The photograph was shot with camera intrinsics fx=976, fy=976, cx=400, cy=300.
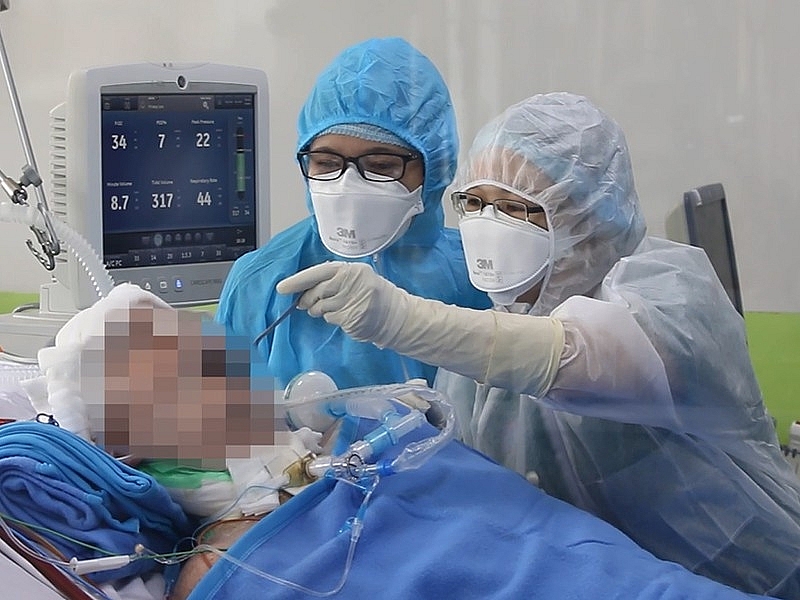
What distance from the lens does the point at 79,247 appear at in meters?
1.53

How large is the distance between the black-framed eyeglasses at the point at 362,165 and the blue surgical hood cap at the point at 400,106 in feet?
0.10

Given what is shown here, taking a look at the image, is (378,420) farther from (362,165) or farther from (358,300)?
(362,165)

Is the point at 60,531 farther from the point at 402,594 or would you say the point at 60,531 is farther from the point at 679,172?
the point at 679,172

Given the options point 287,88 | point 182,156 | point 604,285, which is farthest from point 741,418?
point 287,88

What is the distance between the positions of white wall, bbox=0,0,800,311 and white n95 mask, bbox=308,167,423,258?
0.71 feet

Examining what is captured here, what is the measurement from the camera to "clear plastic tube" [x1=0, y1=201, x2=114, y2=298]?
4.99 feet

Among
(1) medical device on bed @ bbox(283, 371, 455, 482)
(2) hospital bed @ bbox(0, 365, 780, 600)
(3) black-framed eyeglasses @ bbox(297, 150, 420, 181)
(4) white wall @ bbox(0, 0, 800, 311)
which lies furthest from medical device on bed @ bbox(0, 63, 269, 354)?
(2) hospital bed @ bbox(0, 365, 780, 600)

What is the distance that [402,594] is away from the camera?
34.5 inches

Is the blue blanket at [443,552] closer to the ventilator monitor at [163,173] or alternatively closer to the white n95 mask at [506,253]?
the white n95 mask at [506,253]

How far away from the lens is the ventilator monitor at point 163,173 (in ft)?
5.27

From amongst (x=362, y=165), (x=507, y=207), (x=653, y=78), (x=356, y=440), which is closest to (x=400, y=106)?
(x=362, y=165)

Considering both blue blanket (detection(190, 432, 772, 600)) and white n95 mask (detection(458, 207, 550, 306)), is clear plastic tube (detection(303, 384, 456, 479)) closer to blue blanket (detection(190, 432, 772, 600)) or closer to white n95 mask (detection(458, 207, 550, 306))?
blue blanket (detection(190, 432, 772, 600))

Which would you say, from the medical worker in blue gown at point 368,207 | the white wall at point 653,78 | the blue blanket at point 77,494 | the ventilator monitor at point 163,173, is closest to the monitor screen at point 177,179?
the ventilator monitor at point 163,173

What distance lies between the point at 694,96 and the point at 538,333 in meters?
0.67
